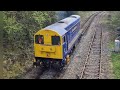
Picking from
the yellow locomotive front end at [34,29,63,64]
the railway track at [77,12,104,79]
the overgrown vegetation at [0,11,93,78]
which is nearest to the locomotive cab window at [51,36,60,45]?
the yellow locomotive front end at [34,29,63,64]

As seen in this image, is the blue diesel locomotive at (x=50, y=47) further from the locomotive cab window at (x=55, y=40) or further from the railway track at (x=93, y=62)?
the railway track at (x=93, y=62)

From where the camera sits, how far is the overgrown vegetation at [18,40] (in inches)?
546

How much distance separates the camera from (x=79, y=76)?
1305 centimetres

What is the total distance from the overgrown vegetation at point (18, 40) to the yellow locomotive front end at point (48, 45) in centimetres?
140

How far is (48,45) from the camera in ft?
44.2

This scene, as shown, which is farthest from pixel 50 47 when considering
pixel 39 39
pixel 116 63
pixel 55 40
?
pixel 116 63

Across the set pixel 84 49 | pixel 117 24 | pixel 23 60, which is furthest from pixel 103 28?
pixel 23 60

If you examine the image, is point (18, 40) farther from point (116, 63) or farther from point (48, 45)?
point (116, 63)

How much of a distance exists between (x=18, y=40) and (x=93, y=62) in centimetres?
472

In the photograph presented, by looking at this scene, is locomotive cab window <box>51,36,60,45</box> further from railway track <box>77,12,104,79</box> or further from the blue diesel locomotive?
railway track <box>77,12,104,79</box>
